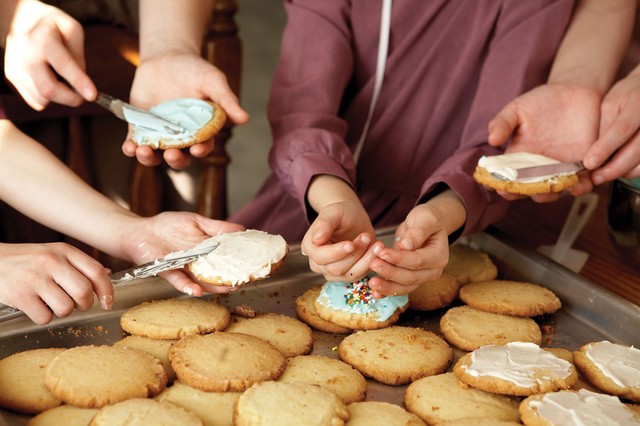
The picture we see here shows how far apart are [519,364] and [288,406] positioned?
1.21 ft

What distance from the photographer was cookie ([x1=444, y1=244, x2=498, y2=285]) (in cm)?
145

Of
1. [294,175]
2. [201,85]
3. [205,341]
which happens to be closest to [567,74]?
[294,175]

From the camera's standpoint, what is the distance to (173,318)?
3.95 feet

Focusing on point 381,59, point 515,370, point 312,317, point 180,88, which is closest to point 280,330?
point 312,317

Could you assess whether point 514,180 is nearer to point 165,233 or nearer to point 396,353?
point 396,353

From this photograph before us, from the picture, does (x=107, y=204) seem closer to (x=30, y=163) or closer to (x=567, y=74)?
(x=30, y=163)

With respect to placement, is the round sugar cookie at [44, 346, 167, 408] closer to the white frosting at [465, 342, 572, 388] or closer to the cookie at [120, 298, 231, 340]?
the cookie at [120, 298, 231, 340]

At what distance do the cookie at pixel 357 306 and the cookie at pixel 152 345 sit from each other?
276mm

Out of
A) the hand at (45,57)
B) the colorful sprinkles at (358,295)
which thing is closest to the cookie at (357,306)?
the colorful sprinkles at (358,295)

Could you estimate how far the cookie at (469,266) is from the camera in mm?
1454

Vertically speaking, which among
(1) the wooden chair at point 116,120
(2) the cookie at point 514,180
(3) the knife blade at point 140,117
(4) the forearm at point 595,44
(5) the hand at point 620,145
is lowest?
(1) the wooden chair at point 116,120

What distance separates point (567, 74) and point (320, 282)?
2.35 feet

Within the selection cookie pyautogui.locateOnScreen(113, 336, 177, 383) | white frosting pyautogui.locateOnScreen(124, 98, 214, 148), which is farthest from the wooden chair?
cookie pyautogui.locateOnScreen(113, 336, 177, 383)

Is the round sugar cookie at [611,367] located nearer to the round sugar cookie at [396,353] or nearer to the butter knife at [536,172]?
the round sugar cookie at [396,353]
